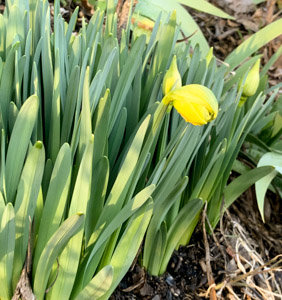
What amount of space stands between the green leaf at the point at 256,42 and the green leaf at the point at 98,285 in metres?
0.96

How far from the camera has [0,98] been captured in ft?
2.63

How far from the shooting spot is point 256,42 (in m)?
1.49

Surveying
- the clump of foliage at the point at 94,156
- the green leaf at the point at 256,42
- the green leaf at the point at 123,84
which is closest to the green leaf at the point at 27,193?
the clump of foliage at the point at 94,156

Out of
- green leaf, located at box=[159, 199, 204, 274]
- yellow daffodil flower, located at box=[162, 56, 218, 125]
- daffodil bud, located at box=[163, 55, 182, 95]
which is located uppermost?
yellow daffodil flower, located at box=[162, 56, 218, 125]

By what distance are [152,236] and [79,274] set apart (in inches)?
8.2

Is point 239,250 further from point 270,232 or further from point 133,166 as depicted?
point 133,166

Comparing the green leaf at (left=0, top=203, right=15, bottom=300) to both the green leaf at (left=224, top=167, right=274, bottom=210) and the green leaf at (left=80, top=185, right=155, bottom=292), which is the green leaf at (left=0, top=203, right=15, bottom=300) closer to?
the green leaf at (left=80, top=185, right=155, bottom=292)

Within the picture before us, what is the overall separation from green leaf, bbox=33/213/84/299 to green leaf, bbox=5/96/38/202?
110 millimetres

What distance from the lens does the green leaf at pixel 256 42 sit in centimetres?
144

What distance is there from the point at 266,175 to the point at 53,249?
59 cm

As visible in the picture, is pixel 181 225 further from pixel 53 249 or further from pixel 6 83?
pixel 6 83

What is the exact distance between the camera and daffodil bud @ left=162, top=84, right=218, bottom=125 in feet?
2.20

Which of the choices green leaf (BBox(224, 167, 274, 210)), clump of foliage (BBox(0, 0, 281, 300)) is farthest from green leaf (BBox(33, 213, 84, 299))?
green leaf (BBox(224, 167, 274, 210))

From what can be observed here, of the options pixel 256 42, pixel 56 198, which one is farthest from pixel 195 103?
pixel 256 42
